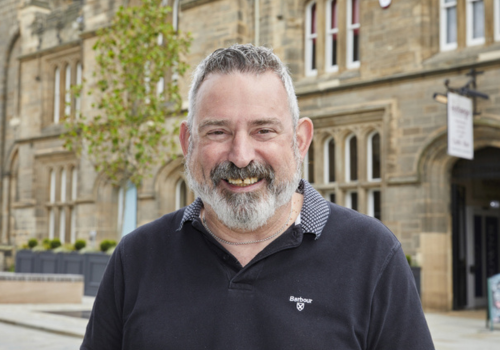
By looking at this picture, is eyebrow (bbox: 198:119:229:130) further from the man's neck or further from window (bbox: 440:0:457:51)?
window (bbox: 440:0:457:51)

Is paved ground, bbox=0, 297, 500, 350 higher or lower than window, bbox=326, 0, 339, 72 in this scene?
lower

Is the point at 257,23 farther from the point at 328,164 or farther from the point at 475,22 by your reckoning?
the point at 475,22

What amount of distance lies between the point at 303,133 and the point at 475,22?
12154mm

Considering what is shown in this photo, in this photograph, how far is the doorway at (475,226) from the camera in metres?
13.6

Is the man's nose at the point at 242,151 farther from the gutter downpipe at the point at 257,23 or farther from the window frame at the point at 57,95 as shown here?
the window frame at the point at 57,95

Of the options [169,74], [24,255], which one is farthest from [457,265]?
[24,255]

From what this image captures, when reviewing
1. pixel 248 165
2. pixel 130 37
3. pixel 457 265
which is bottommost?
pixel 457 265

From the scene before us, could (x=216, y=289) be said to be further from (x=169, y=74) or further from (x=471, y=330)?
(x=169, y=74)

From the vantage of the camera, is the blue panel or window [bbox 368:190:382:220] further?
the blue panel

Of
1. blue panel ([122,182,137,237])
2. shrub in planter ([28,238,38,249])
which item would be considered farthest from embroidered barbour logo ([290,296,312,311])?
shrub in planter ([28,238,38,249])

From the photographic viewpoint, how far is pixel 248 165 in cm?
192

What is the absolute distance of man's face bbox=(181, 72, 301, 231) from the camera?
6.28ft

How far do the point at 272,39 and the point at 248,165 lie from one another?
48.6 ft

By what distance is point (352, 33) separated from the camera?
1527 cm
